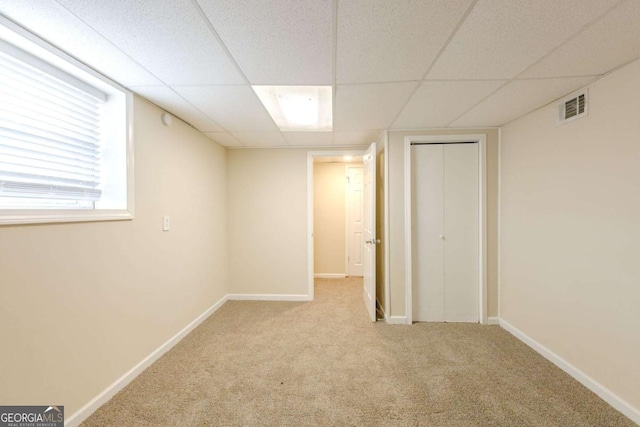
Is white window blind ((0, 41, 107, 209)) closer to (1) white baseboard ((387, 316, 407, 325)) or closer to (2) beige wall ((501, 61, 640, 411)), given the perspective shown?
(1) white baseboard ((387, 316, 407, 325))

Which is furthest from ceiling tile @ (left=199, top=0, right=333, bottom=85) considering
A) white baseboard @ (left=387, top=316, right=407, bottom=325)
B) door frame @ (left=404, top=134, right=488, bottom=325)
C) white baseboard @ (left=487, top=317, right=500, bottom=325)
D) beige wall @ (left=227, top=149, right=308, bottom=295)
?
white baseboard @ (left=487, top=317, right=500, bottom=325)

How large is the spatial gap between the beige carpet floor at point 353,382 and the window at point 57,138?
1.31 m

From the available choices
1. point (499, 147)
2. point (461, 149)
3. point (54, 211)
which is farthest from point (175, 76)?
point (499, 147)

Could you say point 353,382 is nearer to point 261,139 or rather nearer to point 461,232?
point 461,232

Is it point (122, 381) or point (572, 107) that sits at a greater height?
point (572, 107)

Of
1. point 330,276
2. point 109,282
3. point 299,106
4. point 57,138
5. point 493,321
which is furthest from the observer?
point 330,276

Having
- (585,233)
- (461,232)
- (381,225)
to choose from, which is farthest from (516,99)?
(381,225)

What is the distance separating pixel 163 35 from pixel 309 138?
2.04 meters

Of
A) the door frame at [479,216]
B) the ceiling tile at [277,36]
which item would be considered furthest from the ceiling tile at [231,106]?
the door frame at [479,216]

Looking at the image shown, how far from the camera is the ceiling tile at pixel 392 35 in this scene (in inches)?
44.7

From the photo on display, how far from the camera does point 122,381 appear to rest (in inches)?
71.2

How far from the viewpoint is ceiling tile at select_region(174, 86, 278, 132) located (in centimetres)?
191

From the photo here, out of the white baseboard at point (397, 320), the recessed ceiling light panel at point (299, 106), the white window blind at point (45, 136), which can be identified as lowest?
the white baseboard at point (397, 320)

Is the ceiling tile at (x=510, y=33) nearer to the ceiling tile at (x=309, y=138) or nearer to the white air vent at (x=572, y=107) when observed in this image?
the white air vent at (x=572, y=107)
